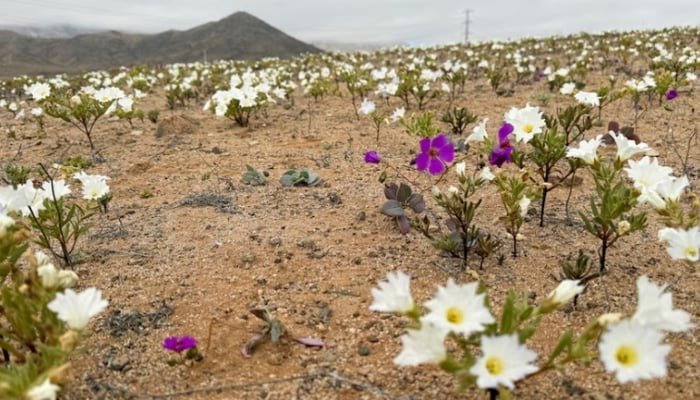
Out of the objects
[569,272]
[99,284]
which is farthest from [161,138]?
[569,272]

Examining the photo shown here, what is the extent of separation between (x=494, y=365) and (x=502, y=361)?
0.02 m

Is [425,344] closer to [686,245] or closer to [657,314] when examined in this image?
[657,314]

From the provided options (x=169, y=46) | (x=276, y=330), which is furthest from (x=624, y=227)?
(x=169, y=46)

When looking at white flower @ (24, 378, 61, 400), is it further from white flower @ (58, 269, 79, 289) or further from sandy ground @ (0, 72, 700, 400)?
sandy ground @ (0, 72, 700, 400)

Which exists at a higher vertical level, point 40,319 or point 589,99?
point 589,99

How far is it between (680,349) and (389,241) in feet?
4.69

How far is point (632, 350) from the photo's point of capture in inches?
52.2

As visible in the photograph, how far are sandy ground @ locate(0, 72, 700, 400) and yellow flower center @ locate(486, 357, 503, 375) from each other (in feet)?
1.64

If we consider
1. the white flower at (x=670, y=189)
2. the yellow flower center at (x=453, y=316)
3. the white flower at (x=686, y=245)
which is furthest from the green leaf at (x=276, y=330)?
the white flower at (x=670, y=189)

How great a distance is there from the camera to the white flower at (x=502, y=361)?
1.31 metres

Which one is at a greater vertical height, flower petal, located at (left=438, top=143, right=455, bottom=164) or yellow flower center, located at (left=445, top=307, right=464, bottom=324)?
flower petal, located at (left=438, top=143, right=455, bottom=164)

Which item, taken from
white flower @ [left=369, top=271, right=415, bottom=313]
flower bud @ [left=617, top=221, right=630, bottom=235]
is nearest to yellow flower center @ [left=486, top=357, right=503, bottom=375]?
white flower @ [left=369, top=271, right=415, bottom=313]

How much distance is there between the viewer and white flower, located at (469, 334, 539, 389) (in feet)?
4.31

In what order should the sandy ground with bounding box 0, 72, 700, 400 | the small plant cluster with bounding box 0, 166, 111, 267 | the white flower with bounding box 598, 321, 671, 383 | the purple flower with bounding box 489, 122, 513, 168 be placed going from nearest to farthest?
the white flower with bounding box 598, 321, 671, 383 → the sandy ground with bounding box 0, 72, 700, 400 → the small plant cluster with bounding box 0, 166, 111, 267 → the purple flower with bounding box 489, 122, 513, 168
